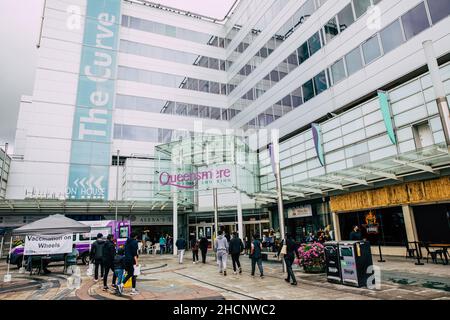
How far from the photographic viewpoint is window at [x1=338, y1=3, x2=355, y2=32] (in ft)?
64.6

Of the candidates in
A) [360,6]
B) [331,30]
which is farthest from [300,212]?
[360,6]

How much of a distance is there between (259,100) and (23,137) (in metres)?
27.2

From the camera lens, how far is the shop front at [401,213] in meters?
14.5

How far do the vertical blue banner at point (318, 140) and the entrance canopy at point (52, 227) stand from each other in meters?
15.5

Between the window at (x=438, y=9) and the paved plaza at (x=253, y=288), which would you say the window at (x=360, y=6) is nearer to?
the window at (x=438, y=9)

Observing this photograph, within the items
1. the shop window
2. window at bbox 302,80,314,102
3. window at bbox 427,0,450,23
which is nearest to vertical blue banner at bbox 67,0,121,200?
window at bbox 302,80,314,102

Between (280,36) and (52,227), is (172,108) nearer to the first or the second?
(280,36)

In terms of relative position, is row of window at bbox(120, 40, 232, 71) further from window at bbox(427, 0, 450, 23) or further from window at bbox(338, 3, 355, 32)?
window at bbox(427, 0, 450, 23)

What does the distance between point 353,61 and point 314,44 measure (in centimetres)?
477

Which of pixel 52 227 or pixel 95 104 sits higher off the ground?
pixel 95 104

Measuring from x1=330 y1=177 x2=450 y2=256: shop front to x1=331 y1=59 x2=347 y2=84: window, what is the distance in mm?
7883

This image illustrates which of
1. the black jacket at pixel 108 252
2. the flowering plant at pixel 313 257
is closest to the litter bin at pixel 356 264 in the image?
the flowering plant at pixel 313 257

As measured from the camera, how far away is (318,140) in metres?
21.4

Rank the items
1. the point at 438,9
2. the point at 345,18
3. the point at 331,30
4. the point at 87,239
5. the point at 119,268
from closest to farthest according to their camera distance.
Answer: the point at 119,268, the point at 438,9, the point at 87,239, the point at 345,18, the point at 331,30
